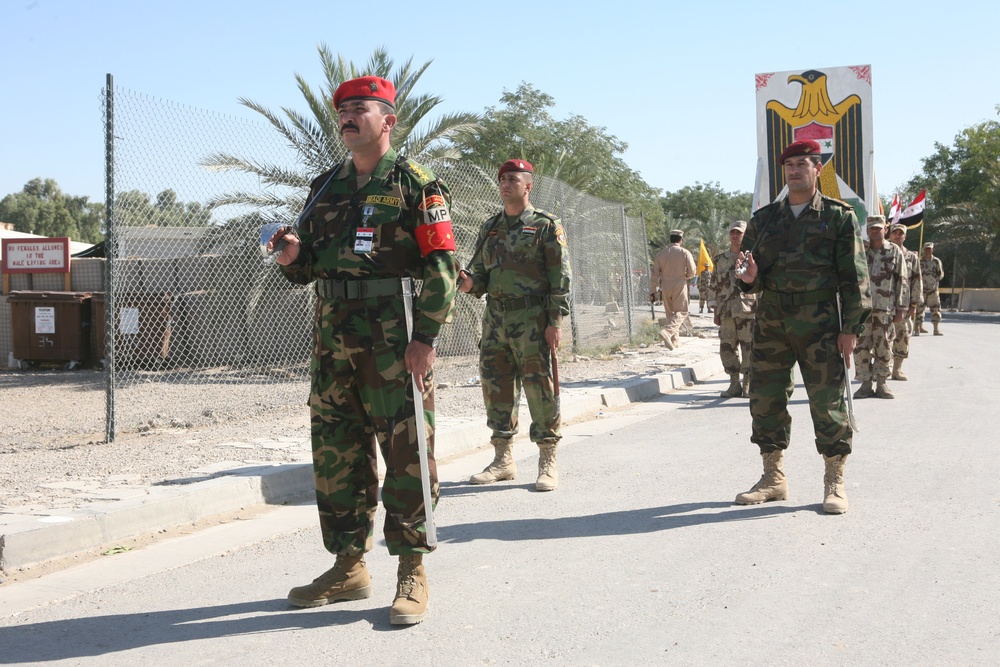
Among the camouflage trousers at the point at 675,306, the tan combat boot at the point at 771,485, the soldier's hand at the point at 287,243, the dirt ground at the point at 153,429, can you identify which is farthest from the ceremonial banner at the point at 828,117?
the soldier's hand at the point at 287,243

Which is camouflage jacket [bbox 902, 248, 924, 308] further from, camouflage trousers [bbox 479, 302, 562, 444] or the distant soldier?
camouflage trousers [bbox 479, 302, 562, 444]

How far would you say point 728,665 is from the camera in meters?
3.36

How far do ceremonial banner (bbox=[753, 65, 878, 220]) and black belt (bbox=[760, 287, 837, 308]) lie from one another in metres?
7.02

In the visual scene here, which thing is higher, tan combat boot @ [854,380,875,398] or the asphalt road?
tan combat boot @ [854,380,875,398]

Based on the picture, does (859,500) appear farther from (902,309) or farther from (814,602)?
(902,309)

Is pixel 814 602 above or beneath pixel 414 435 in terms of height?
beneath

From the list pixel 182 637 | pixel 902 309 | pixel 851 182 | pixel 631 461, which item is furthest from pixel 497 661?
pixel 851 182

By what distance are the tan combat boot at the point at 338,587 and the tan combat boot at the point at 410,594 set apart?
258 millimetres

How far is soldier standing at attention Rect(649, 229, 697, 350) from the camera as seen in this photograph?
17.0 metres

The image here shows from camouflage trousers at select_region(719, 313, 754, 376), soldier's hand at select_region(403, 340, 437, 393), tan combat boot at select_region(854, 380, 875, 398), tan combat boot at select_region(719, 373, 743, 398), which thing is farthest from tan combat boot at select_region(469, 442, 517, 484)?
tan combat boot at select_region(854, 380, 875, 398)

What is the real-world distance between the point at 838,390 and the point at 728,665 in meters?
2.75

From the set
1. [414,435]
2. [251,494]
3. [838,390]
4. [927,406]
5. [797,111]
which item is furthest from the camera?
[797,111]

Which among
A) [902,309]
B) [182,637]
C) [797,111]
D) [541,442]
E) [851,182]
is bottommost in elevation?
[182,637]

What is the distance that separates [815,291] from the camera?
564cm
